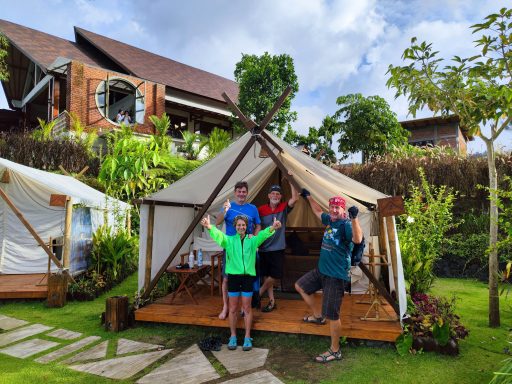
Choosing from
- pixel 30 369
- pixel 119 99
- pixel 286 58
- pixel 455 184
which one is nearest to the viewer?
pixel 30 369

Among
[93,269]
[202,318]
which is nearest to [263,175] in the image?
[202,318]

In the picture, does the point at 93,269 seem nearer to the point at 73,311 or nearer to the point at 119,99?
the point at 73,311

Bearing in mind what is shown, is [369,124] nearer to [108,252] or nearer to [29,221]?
[108,252]

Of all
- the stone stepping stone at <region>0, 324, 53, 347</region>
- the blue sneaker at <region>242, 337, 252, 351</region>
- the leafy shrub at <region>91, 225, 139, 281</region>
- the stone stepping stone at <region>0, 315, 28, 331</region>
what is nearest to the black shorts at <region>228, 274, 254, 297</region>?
the blue sneaker at <region>242, 337, 252, 351</region>

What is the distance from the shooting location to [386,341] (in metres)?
4.00

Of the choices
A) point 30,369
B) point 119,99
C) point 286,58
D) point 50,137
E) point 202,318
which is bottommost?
point 30,369

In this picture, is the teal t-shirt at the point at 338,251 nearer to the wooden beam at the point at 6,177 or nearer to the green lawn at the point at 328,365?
the green lawn at the point at 328,365

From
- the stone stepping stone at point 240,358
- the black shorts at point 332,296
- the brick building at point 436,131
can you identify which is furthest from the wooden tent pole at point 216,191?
the brick building at point 436,131

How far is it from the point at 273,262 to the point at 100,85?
1336cm

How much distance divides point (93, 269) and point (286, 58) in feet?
40.3

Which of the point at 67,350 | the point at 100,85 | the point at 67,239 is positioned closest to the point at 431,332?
the point at 67,350

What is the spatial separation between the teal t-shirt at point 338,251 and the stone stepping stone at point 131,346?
217cm

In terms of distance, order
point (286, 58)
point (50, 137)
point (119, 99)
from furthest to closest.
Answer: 1. point (119, 99)
2. point (286, 58)
3. point (50, 137)

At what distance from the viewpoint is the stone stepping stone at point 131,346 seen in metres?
4.06
